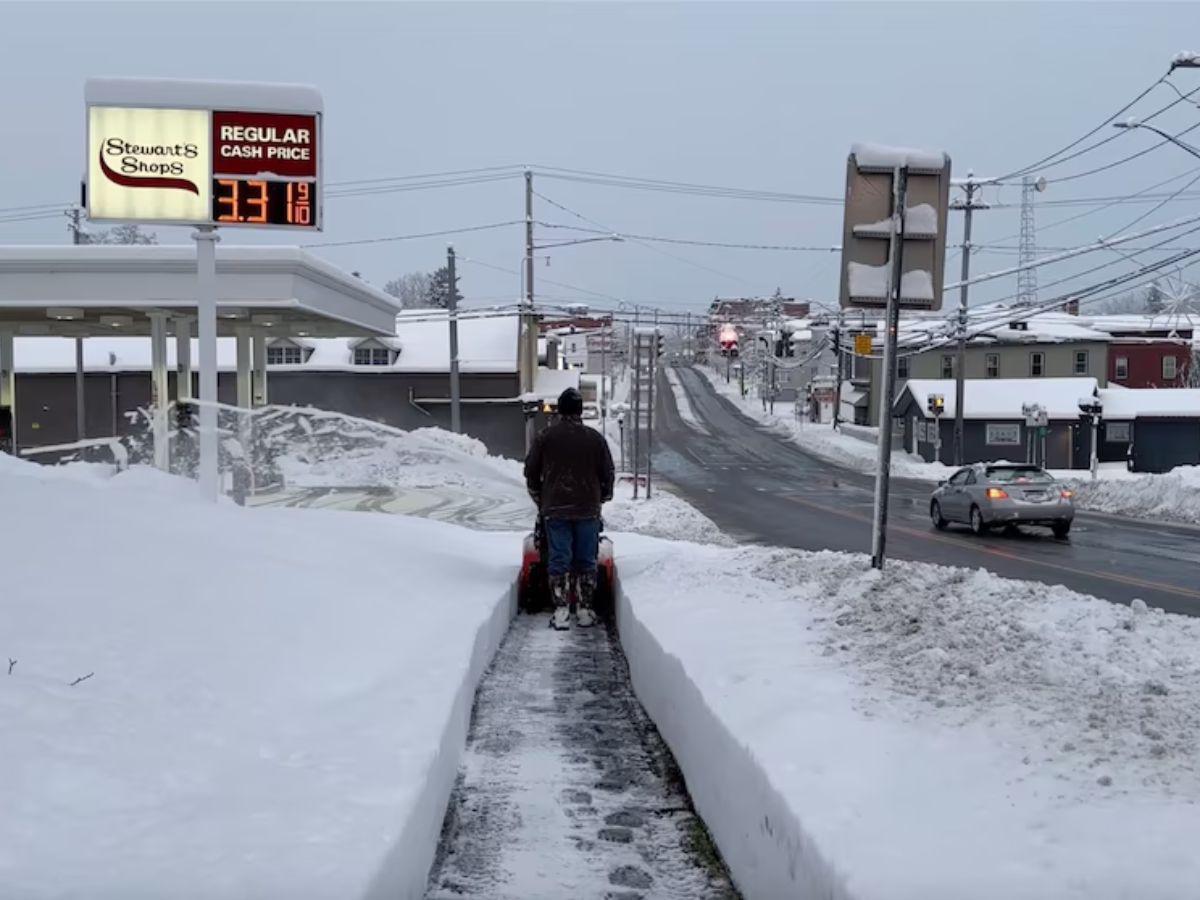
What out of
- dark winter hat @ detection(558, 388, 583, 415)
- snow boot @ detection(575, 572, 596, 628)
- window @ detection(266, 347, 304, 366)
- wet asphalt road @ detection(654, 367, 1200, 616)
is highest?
window @ detection(266, 347, 304, 366)

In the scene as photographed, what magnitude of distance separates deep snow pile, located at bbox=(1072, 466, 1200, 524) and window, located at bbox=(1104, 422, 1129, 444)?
2143cm

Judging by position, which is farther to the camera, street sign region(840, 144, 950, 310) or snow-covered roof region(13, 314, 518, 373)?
snow-covered roof region(13, 314, 518, 373)

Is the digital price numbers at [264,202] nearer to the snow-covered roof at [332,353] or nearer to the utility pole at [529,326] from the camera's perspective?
the utility pole at [529,326]

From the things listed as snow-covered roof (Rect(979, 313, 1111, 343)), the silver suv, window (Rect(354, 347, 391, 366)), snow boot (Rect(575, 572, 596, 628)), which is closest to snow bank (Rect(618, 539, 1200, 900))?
snow boot (Rect(575, 572, 596, 628))

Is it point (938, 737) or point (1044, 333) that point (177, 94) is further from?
point (1044, 333)

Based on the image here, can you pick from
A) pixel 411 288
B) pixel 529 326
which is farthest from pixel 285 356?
pixel 411 288

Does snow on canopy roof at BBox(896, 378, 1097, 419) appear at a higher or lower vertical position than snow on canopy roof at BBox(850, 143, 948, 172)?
lower

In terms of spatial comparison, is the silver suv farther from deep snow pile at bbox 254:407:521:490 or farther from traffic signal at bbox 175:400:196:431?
traffic signal at bbox 175:400:196:431

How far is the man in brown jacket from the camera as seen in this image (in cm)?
952

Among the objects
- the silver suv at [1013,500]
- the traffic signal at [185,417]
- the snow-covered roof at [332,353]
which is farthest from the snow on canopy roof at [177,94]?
the snow-covered roof at [332,353]

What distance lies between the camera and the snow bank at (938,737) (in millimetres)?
3274

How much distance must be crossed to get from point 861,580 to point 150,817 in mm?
4960

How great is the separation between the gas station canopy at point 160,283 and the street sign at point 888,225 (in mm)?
13249

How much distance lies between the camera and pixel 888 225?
8883 millimetres
